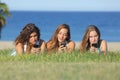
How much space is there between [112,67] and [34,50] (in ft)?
12.1

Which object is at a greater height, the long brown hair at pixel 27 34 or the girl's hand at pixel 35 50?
the long brown hair at pixel 27 34

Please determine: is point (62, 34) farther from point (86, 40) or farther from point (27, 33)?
point (27, 33)

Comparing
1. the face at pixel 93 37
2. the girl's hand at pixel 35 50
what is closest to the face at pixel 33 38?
the girl's hand at pixel 35 50

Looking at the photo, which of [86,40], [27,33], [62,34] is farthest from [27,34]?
[86,40]

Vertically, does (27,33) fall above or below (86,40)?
above

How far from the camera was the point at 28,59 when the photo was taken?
9.48 m

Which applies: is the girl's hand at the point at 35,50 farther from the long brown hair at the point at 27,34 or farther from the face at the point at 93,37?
the face at the point at 93,37

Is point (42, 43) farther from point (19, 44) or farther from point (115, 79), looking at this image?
point (115, 79)

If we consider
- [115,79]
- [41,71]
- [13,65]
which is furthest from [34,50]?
[115,79]

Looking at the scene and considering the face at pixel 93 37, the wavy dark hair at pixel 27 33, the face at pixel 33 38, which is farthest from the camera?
the wavy dark hair at pixel 27 33

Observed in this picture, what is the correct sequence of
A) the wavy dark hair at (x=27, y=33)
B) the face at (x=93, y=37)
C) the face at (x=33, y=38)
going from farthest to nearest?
the wavy dark hair at (x=27, y=33) → the face at (x=33, y=38) → the face at (x=93, y=37)

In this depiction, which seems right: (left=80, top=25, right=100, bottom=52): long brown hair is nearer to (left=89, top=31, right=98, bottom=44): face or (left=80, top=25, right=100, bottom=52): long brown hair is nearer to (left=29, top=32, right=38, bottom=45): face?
(left=89, top=31, right=98, bottom=44): face

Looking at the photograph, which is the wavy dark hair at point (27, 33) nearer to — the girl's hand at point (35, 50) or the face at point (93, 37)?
the girl's hand at point (35, 50)

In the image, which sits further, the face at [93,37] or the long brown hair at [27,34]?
the long brown hair at [27,34]
